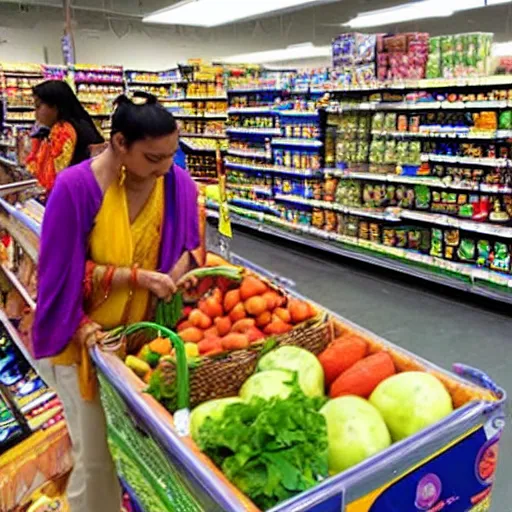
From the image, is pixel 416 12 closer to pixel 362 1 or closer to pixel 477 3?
pixel 477 3

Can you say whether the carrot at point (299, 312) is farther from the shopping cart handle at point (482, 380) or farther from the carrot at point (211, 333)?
the shopping cart handle at point (482, 380)

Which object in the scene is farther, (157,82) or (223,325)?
(157,82)

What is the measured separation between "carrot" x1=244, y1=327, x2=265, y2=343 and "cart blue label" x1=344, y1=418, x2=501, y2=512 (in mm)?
645

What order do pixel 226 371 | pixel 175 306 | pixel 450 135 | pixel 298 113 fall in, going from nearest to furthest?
pixel 226 371, pixel 175 306, pixel 450 135, pixel 298 113

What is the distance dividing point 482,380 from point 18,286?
2.96 meters

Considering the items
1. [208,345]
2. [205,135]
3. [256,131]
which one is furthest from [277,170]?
[208,345]

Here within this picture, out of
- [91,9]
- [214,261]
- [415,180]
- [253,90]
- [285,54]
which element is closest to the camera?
[214,261]

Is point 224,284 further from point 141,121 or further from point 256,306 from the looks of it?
point 141,121

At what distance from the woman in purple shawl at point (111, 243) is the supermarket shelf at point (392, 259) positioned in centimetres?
354

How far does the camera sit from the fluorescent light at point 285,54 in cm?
1767

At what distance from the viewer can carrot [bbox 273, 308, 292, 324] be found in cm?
177

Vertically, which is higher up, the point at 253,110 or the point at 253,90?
the point at 253,90

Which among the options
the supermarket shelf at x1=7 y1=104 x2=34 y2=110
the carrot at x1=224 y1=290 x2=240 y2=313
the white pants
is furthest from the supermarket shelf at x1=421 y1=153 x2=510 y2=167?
the supermarket shelf at x1=7 y1=104 x2=34 y2=110

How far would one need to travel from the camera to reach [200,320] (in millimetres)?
1802
